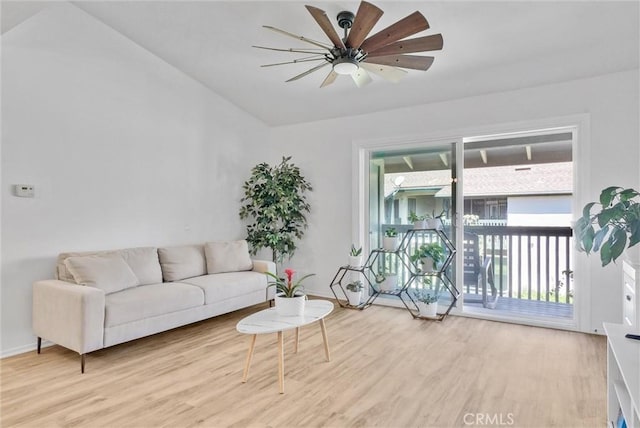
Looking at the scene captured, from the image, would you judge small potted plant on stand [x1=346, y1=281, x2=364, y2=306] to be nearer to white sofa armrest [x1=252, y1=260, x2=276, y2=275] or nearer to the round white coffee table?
white sofa armrest [x1=252, y1=260, x2=276, y2=275]

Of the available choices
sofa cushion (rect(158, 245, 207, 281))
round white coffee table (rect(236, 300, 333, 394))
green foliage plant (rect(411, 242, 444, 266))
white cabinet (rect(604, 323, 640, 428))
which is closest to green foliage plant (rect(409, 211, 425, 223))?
green foliage plant (rect(411, 242, 444, 266))

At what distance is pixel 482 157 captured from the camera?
491 cm

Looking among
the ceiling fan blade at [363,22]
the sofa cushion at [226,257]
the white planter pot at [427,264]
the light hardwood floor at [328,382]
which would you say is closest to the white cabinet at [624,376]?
the light hardwood floor at [328,382]

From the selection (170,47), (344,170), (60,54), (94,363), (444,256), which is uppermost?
(170,47)

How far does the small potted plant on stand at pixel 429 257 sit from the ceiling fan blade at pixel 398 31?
2.41 metres

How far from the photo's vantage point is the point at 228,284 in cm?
374

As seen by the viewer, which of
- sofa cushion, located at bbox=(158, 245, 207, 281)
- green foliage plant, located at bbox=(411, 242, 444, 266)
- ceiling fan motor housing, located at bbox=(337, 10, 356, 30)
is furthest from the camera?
green foliage plant, located at bbox=(411, 242, 444, 266)

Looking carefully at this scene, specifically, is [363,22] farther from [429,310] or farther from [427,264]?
[429,310]

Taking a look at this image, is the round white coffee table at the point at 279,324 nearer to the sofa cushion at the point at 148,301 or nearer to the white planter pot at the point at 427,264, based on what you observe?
the sofa cushion at the point at 148,301

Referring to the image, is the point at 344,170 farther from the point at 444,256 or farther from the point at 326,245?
the point at 444,256

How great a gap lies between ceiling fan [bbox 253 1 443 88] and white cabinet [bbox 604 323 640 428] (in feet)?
5.88

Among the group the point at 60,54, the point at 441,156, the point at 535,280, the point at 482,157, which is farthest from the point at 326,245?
the point at 60,54

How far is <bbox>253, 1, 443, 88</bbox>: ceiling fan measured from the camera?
6.89 ft

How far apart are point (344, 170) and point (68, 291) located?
129 inches
